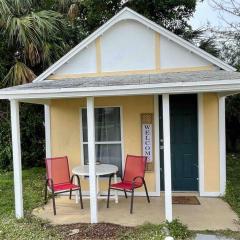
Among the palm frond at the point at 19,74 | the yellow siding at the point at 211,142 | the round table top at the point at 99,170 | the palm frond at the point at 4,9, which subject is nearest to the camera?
the round table top at the point at 99,170

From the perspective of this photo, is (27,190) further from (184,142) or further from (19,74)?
(184,142)

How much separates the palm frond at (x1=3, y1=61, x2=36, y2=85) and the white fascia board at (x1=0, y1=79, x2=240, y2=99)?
4260 millimetres

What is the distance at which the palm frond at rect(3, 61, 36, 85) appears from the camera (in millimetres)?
9906

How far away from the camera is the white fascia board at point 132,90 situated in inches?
203

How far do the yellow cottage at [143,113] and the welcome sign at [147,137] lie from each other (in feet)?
0.08

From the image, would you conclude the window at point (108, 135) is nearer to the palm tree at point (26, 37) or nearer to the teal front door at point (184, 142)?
the teal front door at point (184, 142)

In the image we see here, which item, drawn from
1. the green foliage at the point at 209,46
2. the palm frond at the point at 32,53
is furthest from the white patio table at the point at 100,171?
the green foliage at the point at 209,46

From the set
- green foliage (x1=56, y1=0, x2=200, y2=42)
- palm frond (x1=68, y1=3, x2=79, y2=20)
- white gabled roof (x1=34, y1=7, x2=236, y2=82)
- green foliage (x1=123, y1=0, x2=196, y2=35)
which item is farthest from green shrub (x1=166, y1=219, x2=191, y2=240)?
palm frond (x1=68, y1=3, x2=79, y2=20)

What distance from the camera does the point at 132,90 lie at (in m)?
5.41

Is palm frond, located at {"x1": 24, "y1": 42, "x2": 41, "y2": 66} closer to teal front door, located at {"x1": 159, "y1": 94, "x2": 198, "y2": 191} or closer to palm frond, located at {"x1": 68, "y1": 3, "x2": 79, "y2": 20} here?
palm frond, located at {"x1": 68, "y1": 3, "x2": 79, "y2": 20}

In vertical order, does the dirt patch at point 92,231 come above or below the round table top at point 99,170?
below

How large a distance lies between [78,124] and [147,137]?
5.88ft

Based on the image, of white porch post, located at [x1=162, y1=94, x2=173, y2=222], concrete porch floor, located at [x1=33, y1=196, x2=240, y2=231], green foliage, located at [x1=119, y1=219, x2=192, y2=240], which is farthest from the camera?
concrete porch floor, located at [x1=33, y1=196, x2=240, y2=231]

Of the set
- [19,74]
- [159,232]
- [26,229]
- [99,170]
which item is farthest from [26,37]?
[159,232]
